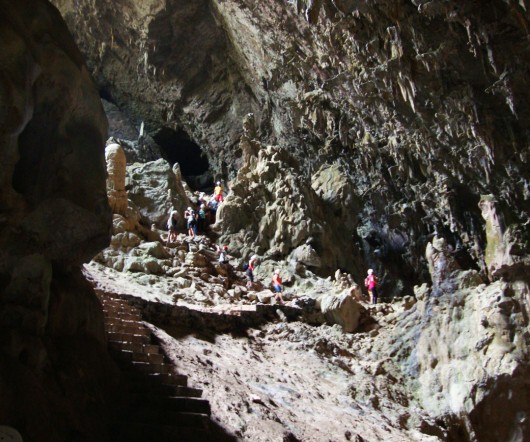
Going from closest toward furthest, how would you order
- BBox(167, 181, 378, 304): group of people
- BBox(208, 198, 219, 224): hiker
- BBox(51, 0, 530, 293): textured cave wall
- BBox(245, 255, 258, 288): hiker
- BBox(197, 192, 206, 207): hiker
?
1. BBox(51, 0, 530, 293): textured cave wall
2. BBox(167, 181, 378, 304): group of people
3. BBox(245, 255, 258, 288): hiker
4. BBox(208, 198, 219, 224): hiker
5. BBox(197, 192, 206, 207): hiker

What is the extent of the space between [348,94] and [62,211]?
1352 cm

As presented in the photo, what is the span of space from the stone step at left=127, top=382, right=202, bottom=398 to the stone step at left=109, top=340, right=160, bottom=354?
2.81 feet

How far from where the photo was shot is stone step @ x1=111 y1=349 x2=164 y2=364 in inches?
273

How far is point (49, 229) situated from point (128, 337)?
9.94 feet

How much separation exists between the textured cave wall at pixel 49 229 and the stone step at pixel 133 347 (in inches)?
33.7

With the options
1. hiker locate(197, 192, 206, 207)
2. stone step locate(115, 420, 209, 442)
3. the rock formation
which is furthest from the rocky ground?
hiker locate(197, 192, 206, 207)

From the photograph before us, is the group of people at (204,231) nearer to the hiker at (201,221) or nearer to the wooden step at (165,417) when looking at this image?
the hiker at (201,221)

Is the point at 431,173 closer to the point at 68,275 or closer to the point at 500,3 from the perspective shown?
the point at 500,3

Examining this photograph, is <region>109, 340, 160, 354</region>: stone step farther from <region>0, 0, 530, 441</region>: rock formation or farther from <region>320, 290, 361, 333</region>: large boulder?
<region>320, 290, 361, 333</region>: large boulder

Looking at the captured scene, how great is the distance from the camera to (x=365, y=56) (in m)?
14.0

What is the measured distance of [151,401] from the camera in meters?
6.14

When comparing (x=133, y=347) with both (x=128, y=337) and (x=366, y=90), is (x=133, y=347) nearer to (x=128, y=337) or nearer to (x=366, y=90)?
(x=128, y=337)

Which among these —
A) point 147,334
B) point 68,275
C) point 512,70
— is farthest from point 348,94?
point 68,275

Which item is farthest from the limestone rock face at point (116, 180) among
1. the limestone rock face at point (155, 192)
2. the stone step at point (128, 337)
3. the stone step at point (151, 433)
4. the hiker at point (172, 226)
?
the stone step at point (151, 433)
